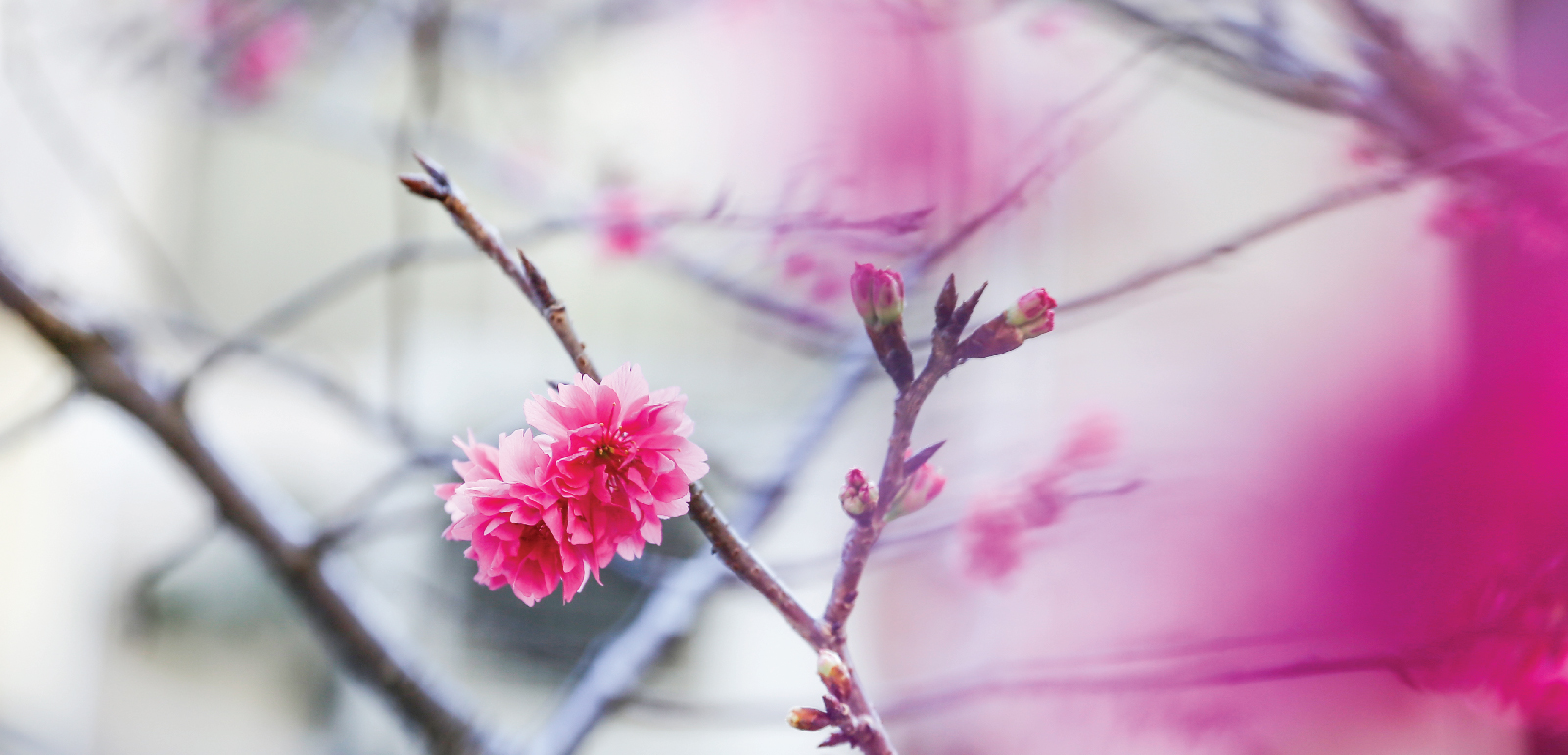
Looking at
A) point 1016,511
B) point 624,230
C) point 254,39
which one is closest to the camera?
point 1016,511

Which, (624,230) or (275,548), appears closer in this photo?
(275,548)

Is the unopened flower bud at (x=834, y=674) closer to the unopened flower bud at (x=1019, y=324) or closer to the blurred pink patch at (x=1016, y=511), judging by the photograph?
the unopened flower bud at (x=1019, y=324)

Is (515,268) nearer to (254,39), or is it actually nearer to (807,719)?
(807,719)

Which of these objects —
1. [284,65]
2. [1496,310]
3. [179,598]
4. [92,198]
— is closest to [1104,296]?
[1496,310]

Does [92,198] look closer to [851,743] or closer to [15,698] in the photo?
[15,698]

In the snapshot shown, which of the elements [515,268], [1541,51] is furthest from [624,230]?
[1541,51]

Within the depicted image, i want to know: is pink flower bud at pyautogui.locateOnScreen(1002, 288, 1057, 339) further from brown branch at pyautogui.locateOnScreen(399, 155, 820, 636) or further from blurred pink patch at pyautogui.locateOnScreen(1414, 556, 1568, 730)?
blurred pink patch at pyautogui.locateOnScreen(1414, 556, 1568, 730)

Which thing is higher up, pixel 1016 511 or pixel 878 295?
pixel 1016 511
